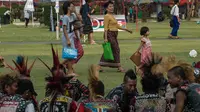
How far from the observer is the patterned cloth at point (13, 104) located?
6.28 m

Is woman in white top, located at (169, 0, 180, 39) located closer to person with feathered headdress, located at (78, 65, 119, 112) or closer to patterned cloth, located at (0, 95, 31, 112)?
person with feathered headdress, located at (78, 65, 119, 112)

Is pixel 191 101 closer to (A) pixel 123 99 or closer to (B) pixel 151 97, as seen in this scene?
(B) pixel 151 97

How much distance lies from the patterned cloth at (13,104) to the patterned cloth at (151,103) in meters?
1.29

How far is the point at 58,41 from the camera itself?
23.5m

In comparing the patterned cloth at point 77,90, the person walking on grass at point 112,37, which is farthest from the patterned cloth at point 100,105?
the person walking on grass at point 112,37

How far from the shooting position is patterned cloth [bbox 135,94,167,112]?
258 inches

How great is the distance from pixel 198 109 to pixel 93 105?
1.23 metres

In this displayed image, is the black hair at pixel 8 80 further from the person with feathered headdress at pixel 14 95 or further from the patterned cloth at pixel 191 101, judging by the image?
the patterned cloth at pixel 191 101

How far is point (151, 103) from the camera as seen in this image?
21.6 ft

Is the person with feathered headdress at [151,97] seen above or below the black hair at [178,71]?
below

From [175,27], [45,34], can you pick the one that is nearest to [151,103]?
[175,27]

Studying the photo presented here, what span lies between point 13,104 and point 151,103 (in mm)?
1574

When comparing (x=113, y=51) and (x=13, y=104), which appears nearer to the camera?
(x=13, y=104)

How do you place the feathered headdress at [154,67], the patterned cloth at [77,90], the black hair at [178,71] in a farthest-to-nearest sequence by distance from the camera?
the patterned cloth at [77,90] → the feathered headdress at [154,67] → the black hair at [178,71]
